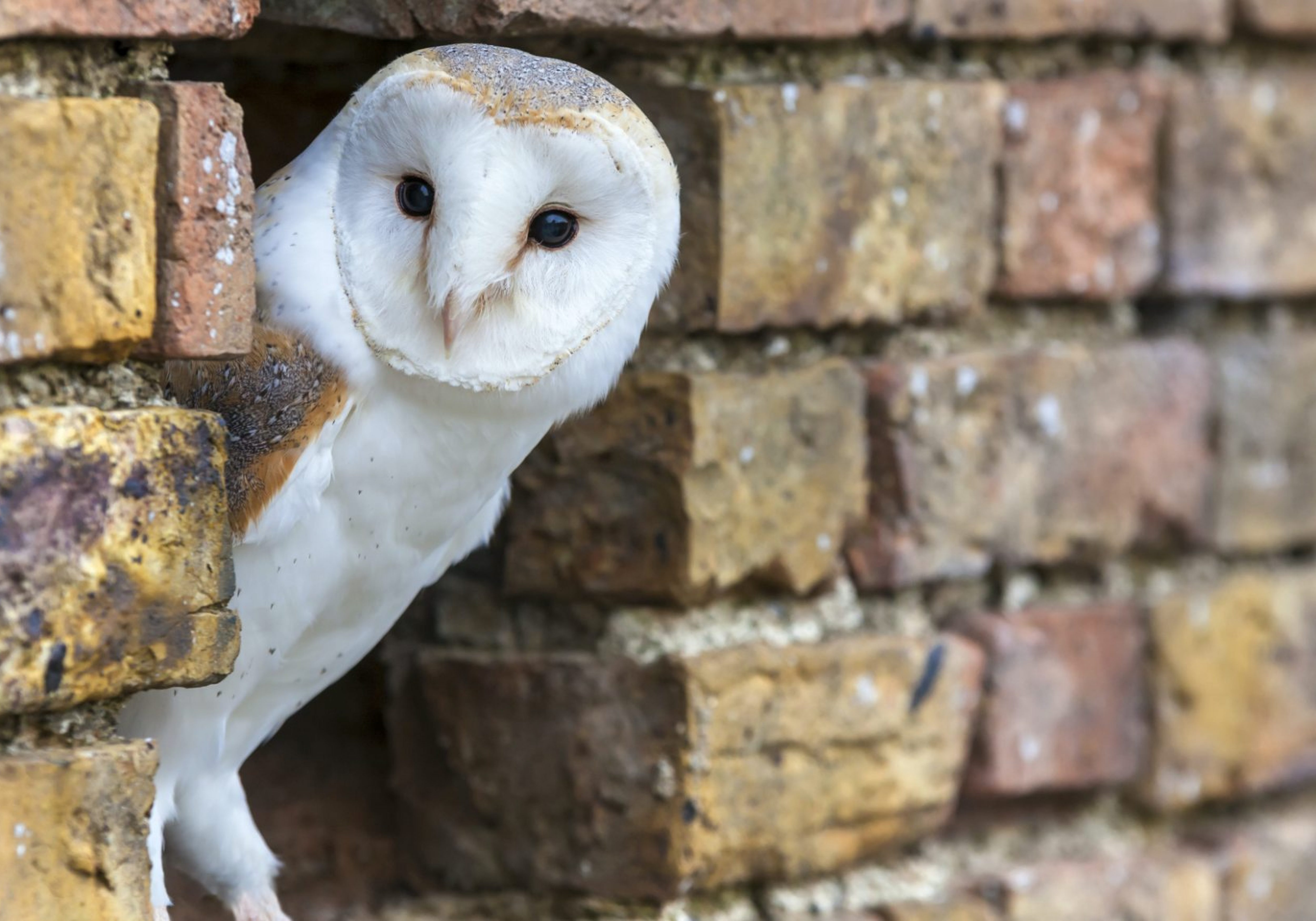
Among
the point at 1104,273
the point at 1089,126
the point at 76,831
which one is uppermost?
the point at 1089,126

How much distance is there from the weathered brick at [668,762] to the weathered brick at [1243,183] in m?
0.41

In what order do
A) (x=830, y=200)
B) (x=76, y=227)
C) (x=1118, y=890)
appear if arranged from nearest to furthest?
(x=76, y=227) → (x=830, y=200) → (x=1118, y=890)

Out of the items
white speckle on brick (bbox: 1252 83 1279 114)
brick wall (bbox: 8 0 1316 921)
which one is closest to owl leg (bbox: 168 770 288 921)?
brick wall (bbox: 8 0 1316 921)

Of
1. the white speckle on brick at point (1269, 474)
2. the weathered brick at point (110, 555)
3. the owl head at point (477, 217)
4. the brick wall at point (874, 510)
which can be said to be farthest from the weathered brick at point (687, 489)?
the white speckle on brick at point (1269, 474)

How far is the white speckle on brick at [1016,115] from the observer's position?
1.20m

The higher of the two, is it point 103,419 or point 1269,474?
point 103,419

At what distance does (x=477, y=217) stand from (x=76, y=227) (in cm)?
21

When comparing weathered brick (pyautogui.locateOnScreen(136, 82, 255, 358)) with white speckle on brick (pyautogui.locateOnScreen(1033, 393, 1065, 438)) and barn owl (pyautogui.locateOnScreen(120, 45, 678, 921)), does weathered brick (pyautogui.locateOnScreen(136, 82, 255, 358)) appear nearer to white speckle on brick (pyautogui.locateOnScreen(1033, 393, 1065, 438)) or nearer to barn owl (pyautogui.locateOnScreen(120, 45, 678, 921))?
barn owl (pyautogui.locateOnScreen(120, 45, 678, 921))

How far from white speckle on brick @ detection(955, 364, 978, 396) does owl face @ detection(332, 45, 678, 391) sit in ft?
1.07

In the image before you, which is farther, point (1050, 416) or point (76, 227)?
point (1050, 416)

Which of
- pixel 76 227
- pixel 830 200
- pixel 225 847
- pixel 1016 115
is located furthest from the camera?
pixel 1016 115

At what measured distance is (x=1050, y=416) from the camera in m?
1.24

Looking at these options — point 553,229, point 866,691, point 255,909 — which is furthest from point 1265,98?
point 255,909

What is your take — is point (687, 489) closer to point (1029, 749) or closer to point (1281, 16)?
point (1029, 749)
